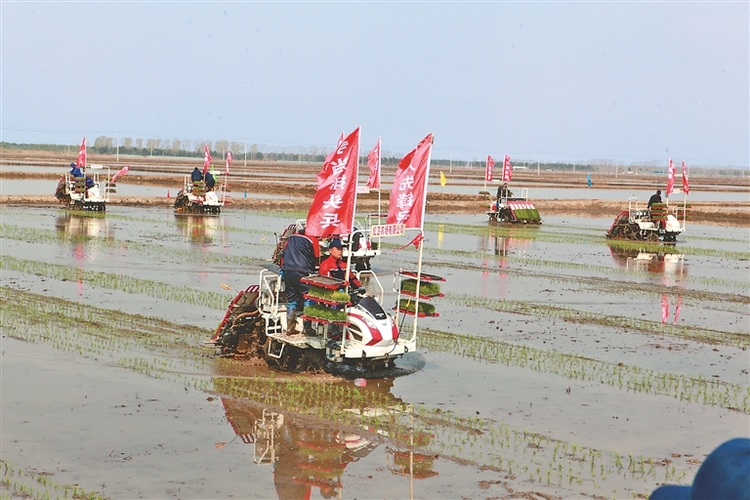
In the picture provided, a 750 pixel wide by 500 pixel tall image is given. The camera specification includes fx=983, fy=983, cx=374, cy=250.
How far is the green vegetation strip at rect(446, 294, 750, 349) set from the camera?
18125mm

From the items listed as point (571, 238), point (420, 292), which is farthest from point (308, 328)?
point (571, 238)

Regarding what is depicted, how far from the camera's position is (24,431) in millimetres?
10672

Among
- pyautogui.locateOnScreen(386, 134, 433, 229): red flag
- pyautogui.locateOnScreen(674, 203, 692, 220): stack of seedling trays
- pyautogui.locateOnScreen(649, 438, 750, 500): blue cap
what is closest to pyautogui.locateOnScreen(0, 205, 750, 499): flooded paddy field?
pyautogui.locateOnScreen(386, 134, 433, 229): red flag

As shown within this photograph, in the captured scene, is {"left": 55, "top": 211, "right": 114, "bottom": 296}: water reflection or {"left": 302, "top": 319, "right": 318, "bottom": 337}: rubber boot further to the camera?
{"left": 55, "top": 211, "right": 114, "bottom": 296}: water reflection

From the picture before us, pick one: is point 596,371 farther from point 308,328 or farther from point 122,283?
point 122,283

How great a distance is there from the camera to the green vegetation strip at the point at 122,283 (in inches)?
800

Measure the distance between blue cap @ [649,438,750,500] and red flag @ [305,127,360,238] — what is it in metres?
10.4

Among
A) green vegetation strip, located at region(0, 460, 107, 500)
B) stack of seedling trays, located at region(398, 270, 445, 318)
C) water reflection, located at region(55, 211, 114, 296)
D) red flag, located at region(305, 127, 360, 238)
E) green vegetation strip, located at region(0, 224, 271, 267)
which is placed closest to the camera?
green vegetation strip, located at region(0, 460, 107, 500)

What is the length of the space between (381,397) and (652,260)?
21.6 m

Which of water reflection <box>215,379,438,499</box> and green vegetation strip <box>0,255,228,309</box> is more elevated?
green vegetation strip <box>0,255,228,309</box>

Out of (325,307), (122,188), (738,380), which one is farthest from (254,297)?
(122,188)

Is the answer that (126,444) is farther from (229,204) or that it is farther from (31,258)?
(229,204)

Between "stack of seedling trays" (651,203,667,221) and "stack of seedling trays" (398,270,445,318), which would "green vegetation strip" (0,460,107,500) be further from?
"stack of seedling trays" (651,203,667,221)

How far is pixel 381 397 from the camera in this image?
1266cm
